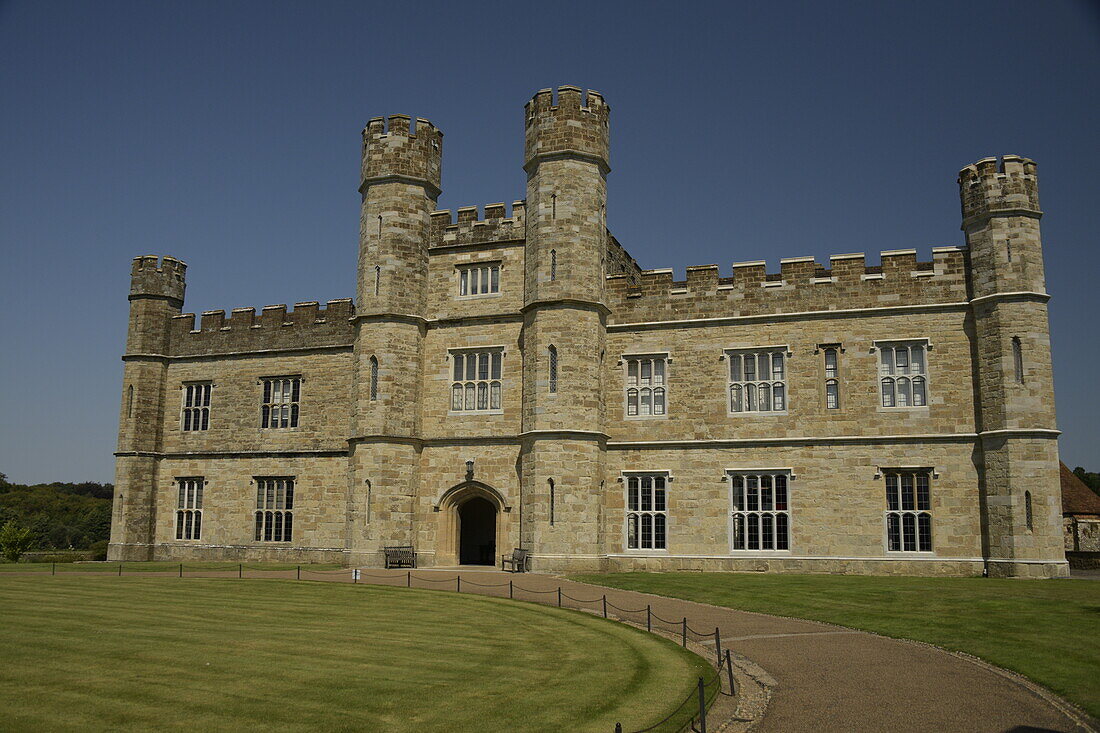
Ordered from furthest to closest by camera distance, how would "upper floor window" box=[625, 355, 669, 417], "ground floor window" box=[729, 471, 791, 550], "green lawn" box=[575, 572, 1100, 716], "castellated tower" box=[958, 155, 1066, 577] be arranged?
"upper floor window" box=[625, 355, 669, 417] < "ground floor window" box=[729, 471, 791, 550] < "castellated tower" box=[958, 155, 1066, 577] < "green lawn" box=[575, 572, 1100, 716]

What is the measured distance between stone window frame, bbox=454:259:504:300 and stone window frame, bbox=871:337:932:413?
11.9 meters

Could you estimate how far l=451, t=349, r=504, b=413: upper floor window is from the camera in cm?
2873

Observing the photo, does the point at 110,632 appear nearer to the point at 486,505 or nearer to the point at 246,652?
the point at 246,652

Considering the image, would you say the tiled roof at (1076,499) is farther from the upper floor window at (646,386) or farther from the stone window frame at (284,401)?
the stone window frame at (284,401)

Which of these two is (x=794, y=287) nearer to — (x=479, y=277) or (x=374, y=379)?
(x=479, y=277)

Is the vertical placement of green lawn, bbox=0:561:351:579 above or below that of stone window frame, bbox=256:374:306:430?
below

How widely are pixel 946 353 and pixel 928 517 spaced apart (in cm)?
478

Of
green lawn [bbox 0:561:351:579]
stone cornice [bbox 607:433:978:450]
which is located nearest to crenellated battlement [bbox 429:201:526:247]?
stone cornice [bbox 607:433:978:450]

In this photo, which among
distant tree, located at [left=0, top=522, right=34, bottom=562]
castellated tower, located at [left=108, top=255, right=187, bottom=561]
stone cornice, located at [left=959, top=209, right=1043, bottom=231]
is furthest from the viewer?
distant tree, located at [left=0, top=522, right=34, bottom=562]

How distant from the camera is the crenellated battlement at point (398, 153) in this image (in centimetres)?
2953

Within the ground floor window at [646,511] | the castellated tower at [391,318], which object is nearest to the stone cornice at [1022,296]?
the ground floor window at [646,511]

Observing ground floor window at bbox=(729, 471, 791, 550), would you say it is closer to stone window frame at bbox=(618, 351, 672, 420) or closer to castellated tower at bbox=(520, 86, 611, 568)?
stone window frame at bbox=(618, 351, 672, 420)

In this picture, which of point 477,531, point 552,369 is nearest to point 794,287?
point 552,369

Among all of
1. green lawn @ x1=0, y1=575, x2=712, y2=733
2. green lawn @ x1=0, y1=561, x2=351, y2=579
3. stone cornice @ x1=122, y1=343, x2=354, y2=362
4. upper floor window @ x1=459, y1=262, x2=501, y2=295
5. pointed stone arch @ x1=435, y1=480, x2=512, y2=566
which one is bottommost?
green lawn @ x1=0, y1=575, x2=712, y2=733
